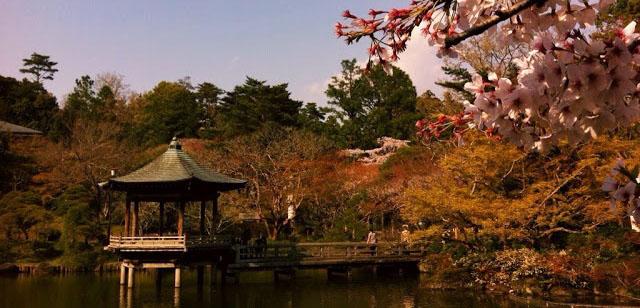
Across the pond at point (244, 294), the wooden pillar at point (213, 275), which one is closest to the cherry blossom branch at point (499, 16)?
the pond at point (244, 294)

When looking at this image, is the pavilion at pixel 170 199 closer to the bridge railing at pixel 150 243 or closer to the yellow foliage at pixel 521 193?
the bridge railing at pixel 150 243

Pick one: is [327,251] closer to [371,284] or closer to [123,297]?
[371,284]

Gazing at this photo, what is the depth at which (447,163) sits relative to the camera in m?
17.1

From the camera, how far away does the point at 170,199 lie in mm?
18172

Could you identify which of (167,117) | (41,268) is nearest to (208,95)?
(167,117)

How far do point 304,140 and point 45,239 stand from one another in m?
11.7

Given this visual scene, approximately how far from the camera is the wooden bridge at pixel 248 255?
17.2m

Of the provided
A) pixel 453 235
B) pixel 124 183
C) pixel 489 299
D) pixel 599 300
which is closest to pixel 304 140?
pixel 453 235

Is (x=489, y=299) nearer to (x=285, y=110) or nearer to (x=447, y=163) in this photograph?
(x=447, y=163)

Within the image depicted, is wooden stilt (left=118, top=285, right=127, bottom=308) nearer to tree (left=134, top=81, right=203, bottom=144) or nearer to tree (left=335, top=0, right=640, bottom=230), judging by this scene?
tree (left=335, top=0, right=640, bottom=230)

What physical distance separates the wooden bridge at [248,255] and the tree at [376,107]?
13004mm

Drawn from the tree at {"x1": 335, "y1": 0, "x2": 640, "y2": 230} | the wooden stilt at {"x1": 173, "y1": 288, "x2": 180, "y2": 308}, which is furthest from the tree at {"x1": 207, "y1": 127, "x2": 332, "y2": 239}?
the tree at {"x1": 335, "y1": 0, "x2": 640, "y2": 230}

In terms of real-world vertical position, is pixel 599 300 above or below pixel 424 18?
below

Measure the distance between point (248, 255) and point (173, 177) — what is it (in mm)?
3681
